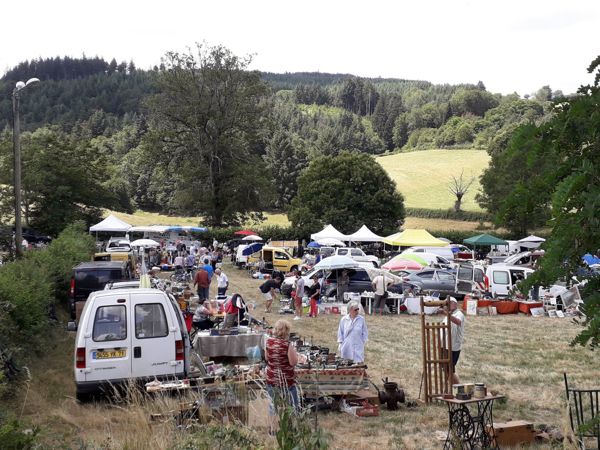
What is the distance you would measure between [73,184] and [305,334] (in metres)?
35.2

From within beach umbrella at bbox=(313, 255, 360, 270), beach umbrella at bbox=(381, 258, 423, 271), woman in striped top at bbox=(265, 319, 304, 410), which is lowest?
beach umbrella at bbox=(381, 258, 423, 271)

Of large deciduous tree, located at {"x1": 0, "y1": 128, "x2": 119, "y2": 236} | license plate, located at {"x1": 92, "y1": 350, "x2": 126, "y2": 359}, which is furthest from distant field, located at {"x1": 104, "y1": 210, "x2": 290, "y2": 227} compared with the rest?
license plate, located at {"x1": 92, "y1": 350, "x2": 126, "y2": 359}

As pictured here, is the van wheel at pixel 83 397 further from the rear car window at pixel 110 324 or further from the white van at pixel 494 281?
the white van at pixel 494 281

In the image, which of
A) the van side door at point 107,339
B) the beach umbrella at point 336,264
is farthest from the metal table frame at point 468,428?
the beach umbrella at point 336,264

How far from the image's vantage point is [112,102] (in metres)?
179

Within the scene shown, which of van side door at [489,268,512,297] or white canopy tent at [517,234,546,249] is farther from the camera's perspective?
white canopy tent at [517,234,546,249]

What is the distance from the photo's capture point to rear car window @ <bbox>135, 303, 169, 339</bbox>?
10.1 meters

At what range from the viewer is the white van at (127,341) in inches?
388

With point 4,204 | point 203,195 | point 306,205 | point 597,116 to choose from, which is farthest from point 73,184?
point 597,116

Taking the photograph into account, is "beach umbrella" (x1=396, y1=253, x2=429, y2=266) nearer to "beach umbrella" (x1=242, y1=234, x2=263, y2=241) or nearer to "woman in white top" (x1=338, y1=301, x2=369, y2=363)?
"woman in white top" (x1=338, y1=301, x2=369, y2=363)

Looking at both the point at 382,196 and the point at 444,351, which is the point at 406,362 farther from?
the point at 382,196

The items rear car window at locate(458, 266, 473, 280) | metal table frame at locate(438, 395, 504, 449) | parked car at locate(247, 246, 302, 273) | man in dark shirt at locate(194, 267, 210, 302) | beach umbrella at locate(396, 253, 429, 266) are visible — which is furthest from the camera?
parked car at locate(247, 246, 302, 273)

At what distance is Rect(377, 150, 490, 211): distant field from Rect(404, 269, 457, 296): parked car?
5434 cm

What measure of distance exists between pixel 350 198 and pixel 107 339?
4884 centimetres
